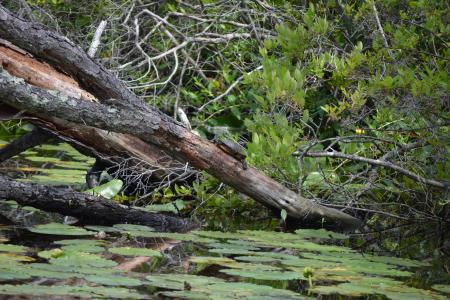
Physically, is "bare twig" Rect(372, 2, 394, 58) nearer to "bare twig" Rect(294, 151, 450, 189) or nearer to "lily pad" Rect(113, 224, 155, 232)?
"bare twig" Rect(294, 151, 450, 189)

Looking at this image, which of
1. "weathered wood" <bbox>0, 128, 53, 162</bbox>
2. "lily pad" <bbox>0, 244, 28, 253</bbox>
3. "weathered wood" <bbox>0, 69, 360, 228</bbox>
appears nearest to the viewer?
"lily pad" <bbox>0, 244, 28, 253</bbox>

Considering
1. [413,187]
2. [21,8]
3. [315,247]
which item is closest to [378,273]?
[315,247]

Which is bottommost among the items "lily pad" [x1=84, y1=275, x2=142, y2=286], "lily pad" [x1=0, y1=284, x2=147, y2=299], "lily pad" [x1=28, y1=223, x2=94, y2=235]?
"lily pad" [x1=0, y1=284, x2=147, y2=299]

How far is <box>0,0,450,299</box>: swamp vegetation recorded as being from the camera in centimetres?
481

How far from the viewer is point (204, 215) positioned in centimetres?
720

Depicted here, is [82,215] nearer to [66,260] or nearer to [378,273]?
[66,260]

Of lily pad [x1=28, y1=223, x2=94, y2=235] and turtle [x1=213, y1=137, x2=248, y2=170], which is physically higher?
turtle [x1=213, y1=137, x2=248, y2=170]

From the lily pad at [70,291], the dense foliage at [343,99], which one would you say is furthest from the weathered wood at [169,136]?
the lily pad at [70,291]

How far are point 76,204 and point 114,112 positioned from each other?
99cm

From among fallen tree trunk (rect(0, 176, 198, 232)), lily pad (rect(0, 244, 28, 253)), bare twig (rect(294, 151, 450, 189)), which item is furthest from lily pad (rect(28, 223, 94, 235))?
bare twig (rect(294, 151, 450, 189))

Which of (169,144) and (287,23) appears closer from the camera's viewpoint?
(169,144)

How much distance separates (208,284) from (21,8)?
16.9 feet

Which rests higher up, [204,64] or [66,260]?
[204,64]

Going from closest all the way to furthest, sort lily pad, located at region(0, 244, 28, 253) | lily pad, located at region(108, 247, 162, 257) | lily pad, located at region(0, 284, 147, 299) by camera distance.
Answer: lily pad, located at region(0, 284, 147, 299) < lily pad, located at region(0, 244, 28, 253) < lily pad, located at region(108, 247, 162, 257)
